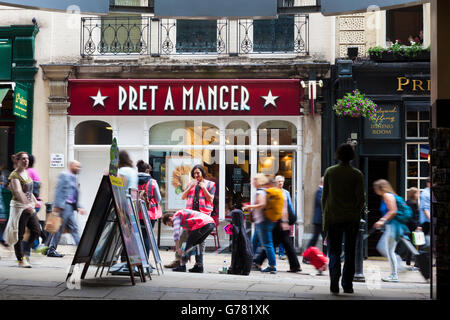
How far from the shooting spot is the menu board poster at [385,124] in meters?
14.9

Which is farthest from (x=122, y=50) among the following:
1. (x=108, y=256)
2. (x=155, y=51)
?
(x=108, y=256)

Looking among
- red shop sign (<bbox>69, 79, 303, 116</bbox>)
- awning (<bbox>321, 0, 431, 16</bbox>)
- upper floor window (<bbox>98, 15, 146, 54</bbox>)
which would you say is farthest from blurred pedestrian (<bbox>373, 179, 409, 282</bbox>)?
upper floor window (<bbox>98, 15, 146, 54</bbox>)

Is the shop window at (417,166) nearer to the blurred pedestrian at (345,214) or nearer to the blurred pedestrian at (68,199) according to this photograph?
the blurred pedestrian at (345,214)

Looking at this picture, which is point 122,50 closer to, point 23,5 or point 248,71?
point 248,71

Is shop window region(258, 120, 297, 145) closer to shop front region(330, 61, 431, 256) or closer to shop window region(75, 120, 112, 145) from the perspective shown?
shop front region(330, 61, 431, 256)

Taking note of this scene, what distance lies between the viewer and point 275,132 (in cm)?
1554

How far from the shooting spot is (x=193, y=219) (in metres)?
8.74

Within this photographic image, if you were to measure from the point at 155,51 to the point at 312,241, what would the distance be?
7.69 meters

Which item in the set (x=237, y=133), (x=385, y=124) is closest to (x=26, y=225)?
(x=237, y=133)

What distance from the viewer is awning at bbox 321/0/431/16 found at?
7332mm

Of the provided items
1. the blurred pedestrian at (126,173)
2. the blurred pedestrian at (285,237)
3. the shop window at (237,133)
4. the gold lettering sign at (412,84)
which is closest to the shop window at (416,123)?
the gold lettering sign at (412,84)

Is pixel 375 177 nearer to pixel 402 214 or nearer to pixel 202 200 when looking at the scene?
pixel 402 214

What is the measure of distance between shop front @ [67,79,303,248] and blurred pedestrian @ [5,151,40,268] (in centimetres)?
623

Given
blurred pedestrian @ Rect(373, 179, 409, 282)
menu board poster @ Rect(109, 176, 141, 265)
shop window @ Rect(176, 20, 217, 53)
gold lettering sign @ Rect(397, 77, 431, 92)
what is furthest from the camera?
shop window @ Rect(176, 20, 217, 53)
